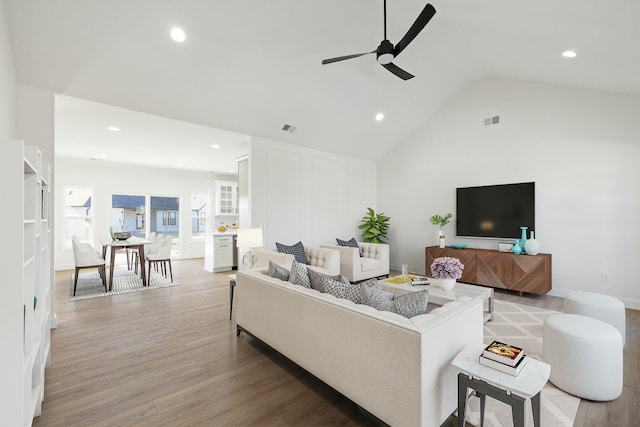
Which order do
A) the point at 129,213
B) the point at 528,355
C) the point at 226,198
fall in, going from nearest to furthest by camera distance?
the point at 528,355 < the point at 129,213 < the point at 226,198

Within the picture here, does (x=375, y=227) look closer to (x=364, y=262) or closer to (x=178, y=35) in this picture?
(x=364, y=262)

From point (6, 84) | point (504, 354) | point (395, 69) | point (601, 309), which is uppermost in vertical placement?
point (395, 69)

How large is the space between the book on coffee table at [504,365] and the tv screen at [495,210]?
433 cm

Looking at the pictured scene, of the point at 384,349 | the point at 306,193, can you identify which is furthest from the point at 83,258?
the point at 384,349

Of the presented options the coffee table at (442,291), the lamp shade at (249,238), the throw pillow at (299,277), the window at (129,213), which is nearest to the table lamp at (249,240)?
the lamp shade at (249,238)

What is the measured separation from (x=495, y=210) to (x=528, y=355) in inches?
130

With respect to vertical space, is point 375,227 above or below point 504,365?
above

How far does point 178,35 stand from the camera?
10.8ft

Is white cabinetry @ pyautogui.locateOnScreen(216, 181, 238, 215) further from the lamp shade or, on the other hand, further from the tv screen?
the tv screen

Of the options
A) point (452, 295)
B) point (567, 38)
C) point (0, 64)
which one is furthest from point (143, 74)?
point (567, 38)

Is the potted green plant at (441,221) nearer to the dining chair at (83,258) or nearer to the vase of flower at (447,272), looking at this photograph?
the vase of flower at (447,272)

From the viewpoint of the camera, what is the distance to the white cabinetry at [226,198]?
29.2ft

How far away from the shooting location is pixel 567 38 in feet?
10.5

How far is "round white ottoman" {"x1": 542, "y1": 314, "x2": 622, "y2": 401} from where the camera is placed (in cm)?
210
